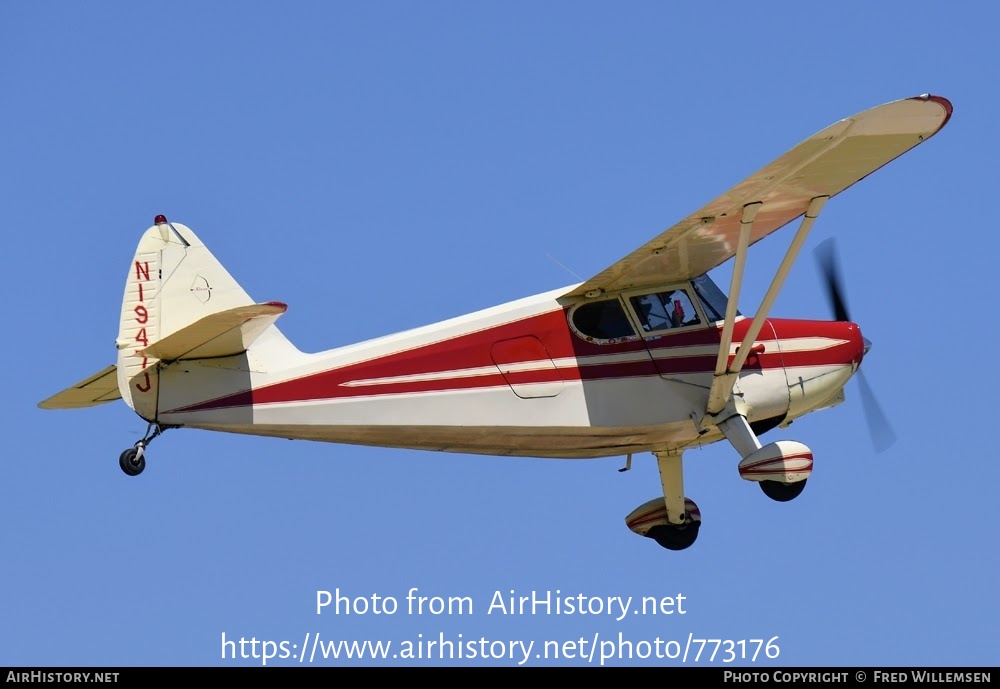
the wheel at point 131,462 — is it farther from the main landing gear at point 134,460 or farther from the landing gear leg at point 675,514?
the landing gear leg at point 675,514

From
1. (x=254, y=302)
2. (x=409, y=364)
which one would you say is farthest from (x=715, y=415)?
(x=254, y=302)

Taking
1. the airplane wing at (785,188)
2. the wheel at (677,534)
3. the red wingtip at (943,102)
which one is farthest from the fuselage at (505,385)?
the red wingtip at (943,102)

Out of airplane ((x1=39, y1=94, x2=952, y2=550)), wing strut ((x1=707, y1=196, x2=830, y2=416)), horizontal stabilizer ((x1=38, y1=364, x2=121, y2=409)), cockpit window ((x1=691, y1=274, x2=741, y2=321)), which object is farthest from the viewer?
cockpit window ((x1=691, y1=274, x2=741, y2=321))

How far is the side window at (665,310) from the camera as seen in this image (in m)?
15.1

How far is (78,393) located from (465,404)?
3.60 metres

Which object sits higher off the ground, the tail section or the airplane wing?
the airplane wing

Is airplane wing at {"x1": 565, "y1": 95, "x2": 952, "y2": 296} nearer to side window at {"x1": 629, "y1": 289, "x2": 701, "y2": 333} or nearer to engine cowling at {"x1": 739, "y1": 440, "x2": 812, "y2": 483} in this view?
side window at {"x1": 629, "y1": 289, "x2": 701, "y2": 333}

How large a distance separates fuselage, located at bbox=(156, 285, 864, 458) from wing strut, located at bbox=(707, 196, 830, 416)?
0.17 meters

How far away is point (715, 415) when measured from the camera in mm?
15102

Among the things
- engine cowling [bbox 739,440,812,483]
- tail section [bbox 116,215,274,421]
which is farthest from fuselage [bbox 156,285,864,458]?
engine cowling [bbox 739,440,812,483]

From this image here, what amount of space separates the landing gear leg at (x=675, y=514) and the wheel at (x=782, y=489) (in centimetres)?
157

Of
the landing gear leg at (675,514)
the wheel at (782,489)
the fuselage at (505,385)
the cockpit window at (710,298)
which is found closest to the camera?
the fuselage at (505,385)

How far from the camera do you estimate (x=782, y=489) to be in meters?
14.8

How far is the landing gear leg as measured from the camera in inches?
642
